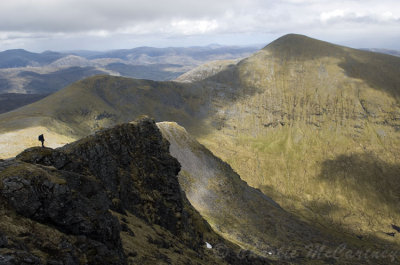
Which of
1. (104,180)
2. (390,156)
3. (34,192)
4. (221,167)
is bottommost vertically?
(390,156)

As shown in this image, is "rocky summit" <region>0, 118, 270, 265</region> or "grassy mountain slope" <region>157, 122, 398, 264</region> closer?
"rocky summit" <region>0, 118, 270, 265</region>

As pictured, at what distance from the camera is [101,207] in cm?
2019

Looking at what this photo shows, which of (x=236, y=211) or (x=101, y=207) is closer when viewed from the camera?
(x=101, y=207)

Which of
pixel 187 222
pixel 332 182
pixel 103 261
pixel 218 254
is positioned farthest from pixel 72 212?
pixel 332 182

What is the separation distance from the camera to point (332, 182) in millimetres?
171250

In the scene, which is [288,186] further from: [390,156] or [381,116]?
[381,116]

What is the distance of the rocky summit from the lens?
1548 cm

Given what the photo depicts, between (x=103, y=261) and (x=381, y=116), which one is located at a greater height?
(x=103, y=261)

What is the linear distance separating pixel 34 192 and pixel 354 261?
321 feet

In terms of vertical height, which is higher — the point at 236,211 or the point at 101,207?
the point at 101,207

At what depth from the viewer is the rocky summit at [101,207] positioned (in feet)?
50.8

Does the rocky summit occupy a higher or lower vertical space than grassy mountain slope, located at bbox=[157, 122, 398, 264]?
higher

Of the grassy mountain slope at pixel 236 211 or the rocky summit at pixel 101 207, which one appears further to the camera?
the grassy mountain slope at pixel 236 211

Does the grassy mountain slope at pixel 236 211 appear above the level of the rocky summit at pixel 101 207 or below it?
below
